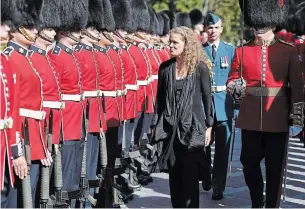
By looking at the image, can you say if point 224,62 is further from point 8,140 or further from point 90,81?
point 8,140

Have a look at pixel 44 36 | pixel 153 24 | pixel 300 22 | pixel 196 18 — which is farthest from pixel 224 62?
pixel 196 18

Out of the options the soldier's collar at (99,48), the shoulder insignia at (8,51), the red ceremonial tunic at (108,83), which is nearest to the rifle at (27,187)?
the shoulder insignia at (8,51)

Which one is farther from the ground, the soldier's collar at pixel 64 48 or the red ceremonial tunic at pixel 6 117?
the soldier's collar at pixel 64 48

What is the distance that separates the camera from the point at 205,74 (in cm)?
629

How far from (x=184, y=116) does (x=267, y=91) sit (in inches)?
28.6

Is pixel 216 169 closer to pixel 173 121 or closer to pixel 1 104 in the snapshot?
pixel 173 121

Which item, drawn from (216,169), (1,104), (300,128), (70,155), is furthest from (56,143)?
(216,169)

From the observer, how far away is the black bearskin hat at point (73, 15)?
6.95 m

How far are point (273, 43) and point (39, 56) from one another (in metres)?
1.77

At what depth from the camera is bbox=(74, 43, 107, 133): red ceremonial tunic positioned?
704cm

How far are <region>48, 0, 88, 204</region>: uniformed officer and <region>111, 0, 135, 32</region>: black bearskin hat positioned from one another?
2.36m

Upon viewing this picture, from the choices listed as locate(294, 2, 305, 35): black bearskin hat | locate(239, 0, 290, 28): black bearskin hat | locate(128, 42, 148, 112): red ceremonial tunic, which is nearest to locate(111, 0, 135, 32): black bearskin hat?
locate(128, 42, 148, 112): red ceremonial tunic

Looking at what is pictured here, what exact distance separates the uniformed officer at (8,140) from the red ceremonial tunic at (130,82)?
10.8 feet

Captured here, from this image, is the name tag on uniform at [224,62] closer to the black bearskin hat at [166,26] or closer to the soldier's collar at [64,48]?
the soldier's collar at [64,48]
